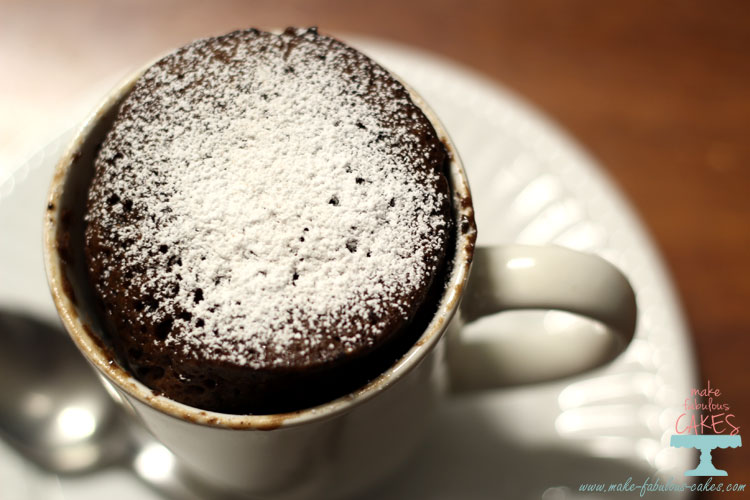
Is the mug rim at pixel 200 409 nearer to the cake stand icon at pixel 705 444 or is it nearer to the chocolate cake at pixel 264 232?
the chocolate cake at pixel 264 232

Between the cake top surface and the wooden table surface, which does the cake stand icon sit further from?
the cake top surface

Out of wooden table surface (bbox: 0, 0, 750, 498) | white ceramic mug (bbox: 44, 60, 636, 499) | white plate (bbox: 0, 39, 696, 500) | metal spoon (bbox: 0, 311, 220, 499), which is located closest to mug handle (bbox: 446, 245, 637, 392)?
white ceramic mug (bbox: 44, 60, 636, 499)

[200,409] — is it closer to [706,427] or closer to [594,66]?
[706,427]

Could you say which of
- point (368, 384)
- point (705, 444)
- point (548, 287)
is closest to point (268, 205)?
point (368, 384)

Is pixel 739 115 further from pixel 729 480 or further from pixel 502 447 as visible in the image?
pixel 502 447

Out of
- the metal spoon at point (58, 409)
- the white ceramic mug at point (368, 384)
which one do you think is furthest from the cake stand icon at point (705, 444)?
the metal spoon at point (58, 409)

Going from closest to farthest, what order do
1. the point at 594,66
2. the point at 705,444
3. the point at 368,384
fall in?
the point at 368,384, the point at 705,444, the point at 594,66
